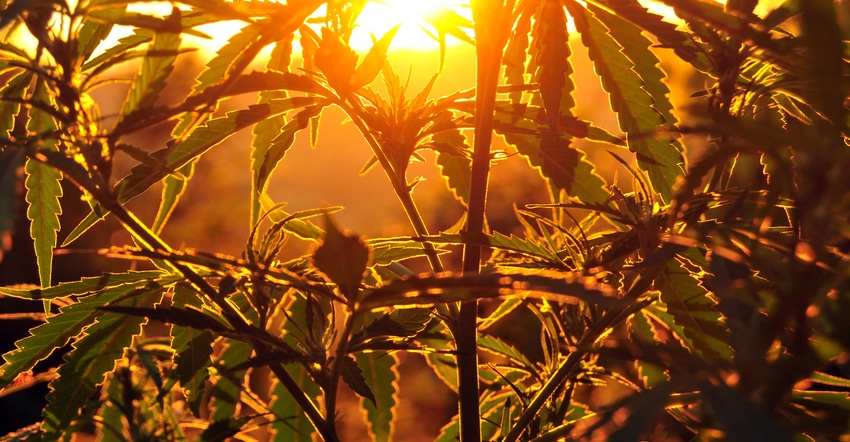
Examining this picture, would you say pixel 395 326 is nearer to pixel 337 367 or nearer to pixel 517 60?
pixel 337 367

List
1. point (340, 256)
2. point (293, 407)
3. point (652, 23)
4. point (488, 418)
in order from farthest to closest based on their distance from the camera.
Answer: point (488, 418)
point (293, 407)
point (652, 23)
point (340, 256)

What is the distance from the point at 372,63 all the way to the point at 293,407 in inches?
18.0

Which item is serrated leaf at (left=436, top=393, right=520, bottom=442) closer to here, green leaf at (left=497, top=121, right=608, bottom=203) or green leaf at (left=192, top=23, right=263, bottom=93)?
green leaf at (left=497, top=121, right=608, bottom=203)

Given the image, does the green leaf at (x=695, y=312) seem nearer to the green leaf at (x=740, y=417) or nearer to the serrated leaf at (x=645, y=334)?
the serrated leaf at (x=645, y=334)

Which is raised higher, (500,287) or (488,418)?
(500,287)

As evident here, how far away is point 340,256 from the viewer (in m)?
0.52

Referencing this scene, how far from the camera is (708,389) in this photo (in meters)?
0.42

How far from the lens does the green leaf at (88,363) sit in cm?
79

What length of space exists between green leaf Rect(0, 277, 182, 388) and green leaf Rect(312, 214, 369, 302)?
13.9 inches

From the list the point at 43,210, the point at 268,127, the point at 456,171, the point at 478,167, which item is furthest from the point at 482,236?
the point at 43,210

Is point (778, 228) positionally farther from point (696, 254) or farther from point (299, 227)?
point (299, 227)

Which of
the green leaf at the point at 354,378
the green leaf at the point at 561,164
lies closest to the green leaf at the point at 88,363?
the green leaf at the point at 354,378

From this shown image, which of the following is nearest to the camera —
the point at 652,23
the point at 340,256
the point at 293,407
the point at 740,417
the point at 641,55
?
the point at 740,417

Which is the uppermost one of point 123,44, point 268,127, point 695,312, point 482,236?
point 123,44
